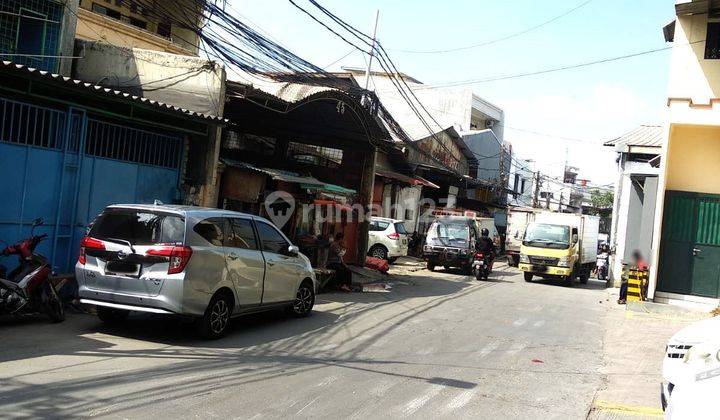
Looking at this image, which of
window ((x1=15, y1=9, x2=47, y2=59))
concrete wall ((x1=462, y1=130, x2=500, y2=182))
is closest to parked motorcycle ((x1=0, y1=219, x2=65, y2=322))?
window ((x1=15, y1=9, x2=47, y2=59))

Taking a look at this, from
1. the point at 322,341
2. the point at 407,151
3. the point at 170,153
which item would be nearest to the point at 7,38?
the point at 170,153

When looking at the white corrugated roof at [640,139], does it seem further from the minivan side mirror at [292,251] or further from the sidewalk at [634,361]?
the minivan side mirror at [292,251]

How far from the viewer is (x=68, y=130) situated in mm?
10133

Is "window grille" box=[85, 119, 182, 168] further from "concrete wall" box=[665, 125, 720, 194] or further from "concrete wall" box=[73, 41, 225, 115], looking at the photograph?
"concrete wall" box=[665, 125, 720, 194]

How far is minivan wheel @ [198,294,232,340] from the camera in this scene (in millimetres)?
8047

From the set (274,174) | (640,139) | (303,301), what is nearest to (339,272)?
(274,174)

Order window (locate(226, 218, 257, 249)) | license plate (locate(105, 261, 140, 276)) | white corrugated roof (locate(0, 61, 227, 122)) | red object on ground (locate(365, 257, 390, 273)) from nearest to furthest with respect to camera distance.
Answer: license plate (locate(105, 261, 140, 276)) → white corrugated roof (locate(0, 61, 227, 122)) → window (locate(226, 218, 257, 249)) → red object on ground (locate(365, 257, 390, 273))

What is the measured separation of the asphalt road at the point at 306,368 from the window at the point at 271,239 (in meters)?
1.21

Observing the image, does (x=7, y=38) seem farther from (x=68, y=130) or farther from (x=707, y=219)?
(x=707, y=219)

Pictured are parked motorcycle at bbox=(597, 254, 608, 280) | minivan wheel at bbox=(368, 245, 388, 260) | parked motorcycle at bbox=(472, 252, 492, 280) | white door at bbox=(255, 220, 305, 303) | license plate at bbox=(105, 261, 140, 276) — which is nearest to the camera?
license plate at bbox=(105, 261, 140, 276)

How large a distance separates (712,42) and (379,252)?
13.3 m

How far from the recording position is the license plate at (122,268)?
7.79 metres

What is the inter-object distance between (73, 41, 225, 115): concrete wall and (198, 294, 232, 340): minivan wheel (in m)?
5.85

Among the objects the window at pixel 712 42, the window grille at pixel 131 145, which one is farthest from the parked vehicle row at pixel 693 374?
the window at pixel 712 42
